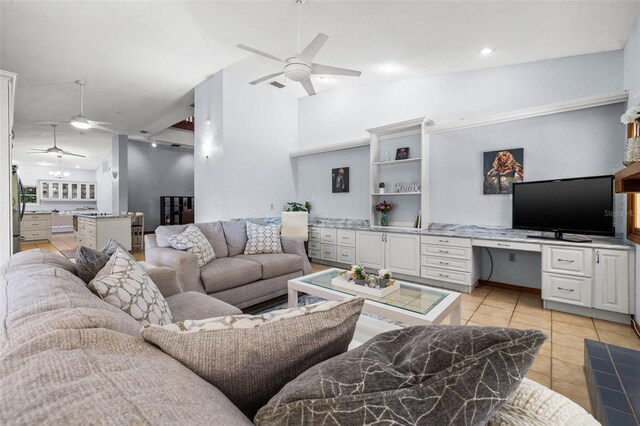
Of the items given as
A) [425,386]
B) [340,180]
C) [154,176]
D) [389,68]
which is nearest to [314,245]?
[340,180]

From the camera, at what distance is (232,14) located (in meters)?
3.14

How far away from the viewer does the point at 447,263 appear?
384 cm

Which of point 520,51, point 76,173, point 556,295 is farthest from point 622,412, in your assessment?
point 76,173

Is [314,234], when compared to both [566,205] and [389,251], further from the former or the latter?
[566,205]

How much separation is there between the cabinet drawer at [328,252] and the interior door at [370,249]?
0.52 m

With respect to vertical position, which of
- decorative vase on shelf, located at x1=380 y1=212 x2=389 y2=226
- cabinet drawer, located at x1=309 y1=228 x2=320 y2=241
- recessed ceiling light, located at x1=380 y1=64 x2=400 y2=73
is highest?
recessed ceiling light, located at x1=380 y1=64 x2=400 y2=73

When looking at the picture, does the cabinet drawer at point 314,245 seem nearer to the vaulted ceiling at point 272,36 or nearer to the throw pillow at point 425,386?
the vaulted ceiling at point 272,36

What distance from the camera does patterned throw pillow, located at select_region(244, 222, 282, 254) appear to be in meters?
3.67

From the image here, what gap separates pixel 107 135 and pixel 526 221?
10.1 meters

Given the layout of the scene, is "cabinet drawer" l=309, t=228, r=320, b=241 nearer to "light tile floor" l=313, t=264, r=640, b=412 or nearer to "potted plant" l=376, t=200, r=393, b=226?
"potted plant" l=376, t=200, r=393, b=226

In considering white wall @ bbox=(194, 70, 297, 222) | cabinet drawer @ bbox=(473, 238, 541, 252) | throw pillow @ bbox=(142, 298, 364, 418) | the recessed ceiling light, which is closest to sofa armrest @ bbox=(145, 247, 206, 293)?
white wall @ bbox=(194, 70, 297, 222)

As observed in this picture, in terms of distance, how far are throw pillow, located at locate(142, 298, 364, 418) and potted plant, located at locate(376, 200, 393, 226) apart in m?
4.20

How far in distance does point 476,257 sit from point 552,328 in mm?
1247

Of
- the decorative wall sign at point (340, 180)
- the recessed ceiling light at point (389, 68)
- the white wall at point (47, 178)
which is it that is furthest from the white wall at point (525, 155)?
the white wall at point (47, 178)
